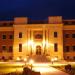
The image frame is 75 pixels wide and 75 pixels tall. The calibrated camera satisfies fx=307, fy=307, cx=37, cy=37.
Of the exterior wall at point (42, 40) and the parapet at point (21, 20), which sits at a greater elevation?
the parapet at point (21, 20)

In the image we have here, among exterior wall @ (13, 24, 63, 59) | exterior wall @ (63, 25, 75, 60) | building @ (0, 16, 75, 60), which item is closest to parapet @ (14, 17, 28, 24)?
building @ (0, 16, 75, 60)

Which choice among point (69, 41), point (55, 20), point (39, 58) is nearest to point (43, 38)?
point (55, 20)

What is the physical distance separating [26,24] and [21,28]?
1.39 meters

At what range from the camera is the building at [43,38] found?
63.2m

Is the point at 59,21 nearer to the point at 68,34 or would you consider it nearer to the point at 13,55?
the point at 68,34

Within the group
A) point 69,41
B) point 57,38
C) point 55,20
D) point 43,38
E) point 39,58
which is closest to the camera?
point 39,58

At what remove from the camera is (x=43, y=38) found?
6316cm

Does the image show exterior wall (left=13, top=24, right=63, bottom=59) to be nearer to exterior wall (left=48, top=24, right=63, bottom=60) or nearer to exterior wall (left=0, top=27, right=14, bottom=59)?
exterior wall (left=48, top=24, right=63, bottom=60)

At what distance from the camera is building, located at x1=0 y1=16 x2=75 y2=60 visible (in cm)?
6316

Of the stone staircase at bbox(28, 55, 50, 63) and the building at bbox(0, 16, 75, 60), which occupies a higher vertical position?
the building at bbox(0, 16, 75, 60)

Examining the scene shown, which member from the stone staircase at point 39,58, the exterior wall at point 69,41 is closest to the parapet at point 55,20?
the exterior wall at point 69,41

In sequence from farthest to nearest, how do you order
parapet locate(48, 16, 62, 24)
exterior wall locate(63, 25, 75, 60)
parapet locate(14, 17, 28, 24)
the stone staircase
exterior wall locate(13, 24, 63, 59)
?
parapet locate(14, 17, 28, 24), exterior wall locate(63, 25, 75, 60), parapet locate(48, 16, 62, 24), exterior wall locate(13, 24, 63, 59), the stone staircase

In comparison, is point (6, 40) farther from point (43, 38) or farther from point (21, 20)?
point (43, 38)

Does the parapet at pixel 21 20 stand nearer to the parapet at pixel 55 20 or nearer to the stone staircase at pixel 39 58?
the parapet at pixel 55 20
